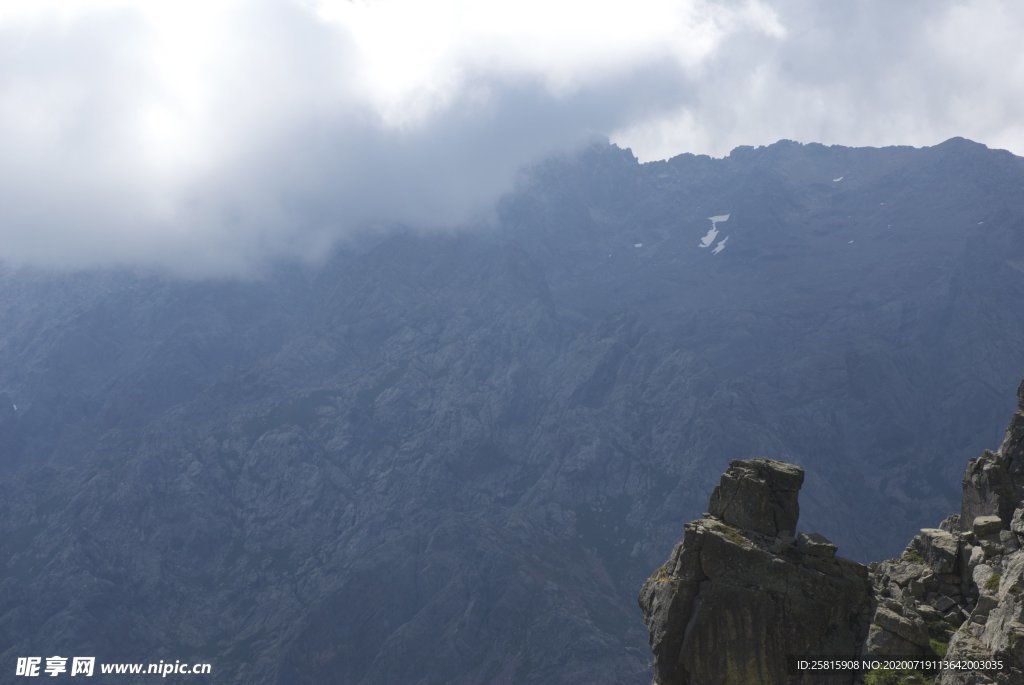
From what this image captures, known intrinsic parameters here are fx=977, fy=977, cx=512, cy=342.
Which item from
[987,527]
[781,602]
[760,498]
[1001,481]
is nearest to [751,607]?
[781,602]

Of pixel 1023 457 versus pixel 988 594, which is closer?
pixel 988 594

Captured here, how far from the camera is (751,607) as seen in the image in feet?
171

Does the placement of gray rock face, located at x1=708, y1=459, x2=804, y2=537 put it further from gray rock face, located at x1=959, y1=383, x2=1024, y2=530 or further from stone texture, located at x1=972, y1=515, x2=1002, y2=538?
gray rock face, located at x1=959, y1=383, x2=1024, y2=530

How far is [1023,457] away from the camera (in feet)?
223

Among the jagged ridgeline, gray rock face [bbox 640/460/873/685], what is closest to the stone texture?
the jagged ridgeline

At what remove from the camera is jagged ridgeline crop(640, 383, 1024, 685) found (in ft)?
168

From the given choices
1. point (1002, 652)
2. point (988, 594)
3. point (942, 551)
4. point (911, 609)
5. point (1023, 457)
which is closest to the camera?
point (1002, 652)

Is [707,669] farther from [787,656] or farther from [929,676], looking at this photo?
[929,676]

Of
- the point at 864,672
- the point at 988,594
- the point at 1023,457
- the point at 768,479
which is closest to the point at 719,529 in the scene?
the point at 768,479

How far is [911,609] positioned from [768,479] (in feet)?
34.4

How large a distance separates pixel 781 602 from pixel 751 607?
1595mm

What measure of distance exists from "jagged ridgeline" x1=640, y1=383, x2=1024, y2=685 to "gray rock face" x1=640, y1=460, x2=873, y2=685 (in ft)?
0.18

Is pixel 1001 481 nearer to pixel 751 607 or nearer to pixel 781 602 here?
pixel 781 602

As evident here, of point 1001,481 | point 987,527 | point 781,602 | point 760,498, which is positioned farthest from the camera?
point 1001,481
